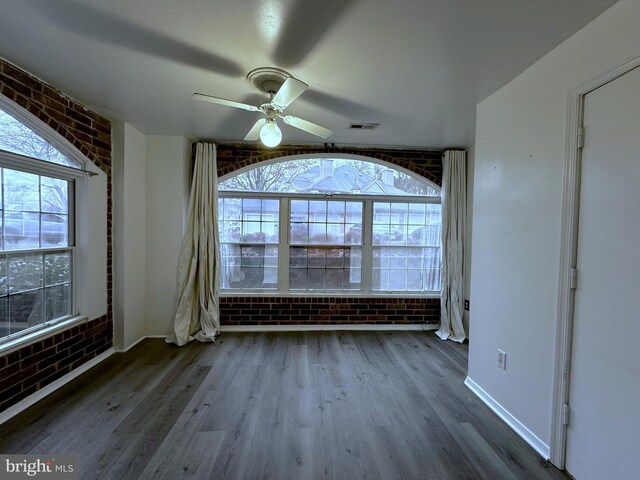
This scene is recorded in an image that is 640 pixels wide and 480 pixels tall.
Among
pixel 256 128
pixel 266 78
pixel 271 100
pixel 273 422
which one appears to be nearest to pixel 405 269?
pixel 273 422

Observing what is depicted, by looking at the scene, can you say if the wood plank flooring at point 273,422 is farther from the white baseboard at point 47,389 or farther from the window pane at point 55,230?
the window pane at point 55,230

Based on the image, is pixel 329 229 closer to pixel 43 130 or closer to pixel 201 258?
pixel 201 258

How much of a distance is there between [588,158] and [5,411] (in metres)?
4.07

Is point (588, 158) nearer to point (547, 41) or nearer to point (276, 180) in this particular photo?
point (547, 41)

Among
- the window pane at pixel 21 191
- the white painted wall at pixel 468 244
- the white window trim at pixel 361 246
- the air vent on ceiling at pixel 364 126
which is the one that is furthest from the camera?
the white window trim at pixel 361 246

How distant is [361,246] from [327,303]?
93 centimetres

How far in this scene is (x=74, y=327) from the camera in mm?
2518

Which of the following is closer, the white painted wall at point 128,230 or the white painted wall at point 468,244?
the white painted wall at point 128,230

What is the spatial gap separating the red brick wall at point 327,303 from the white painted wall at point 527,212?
1.42 metres

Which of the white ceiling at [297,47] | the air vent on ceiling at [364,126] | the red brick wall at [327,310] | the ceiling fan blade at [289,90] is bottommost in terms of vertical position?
the red brick wall at [327,310]

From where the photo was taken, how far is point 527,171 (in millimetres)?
1878

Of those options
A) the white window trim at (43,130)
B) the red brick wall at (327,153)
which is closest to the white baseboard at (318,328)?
the red brick wall at (327,153)

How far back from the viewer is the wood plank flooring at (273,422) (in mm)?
1596

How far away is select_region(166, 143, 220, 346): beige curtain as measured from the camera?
132 inches
